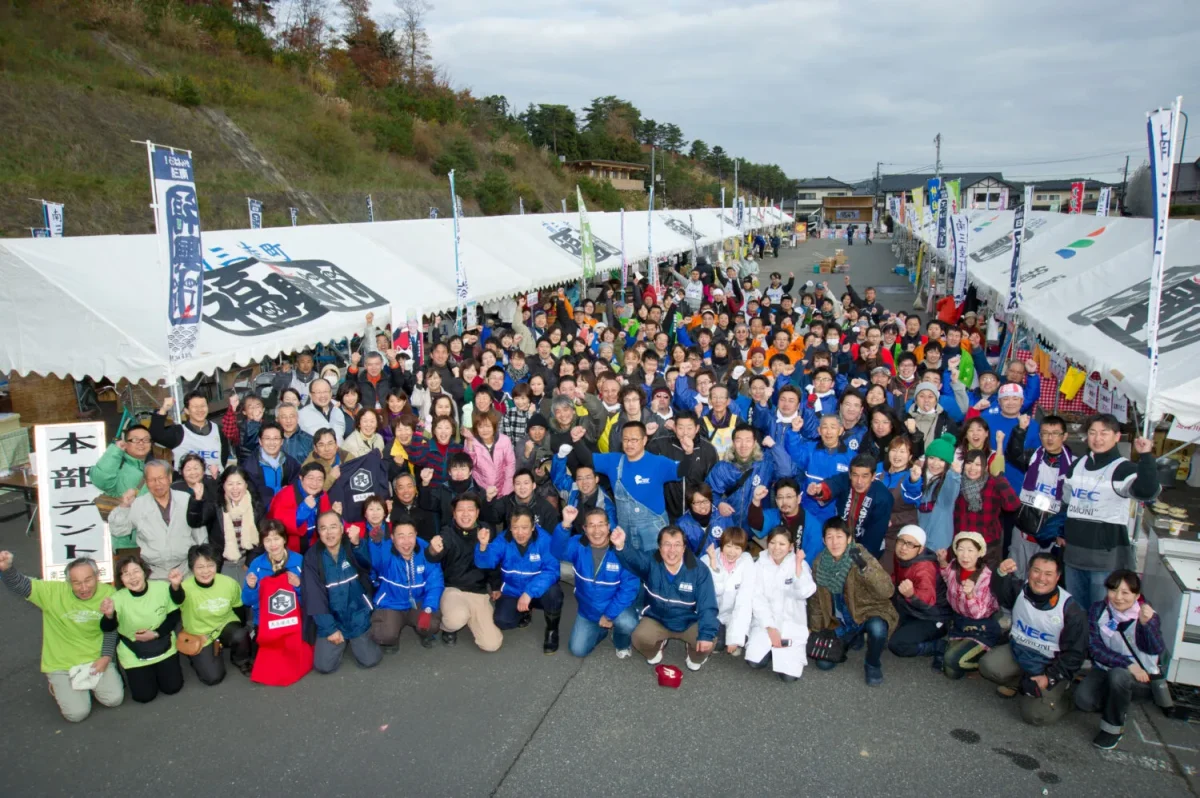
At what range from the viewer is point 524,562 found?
5270 millimetres

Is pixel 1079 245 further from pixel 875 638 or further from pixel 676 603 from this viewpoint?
pixel 676 603

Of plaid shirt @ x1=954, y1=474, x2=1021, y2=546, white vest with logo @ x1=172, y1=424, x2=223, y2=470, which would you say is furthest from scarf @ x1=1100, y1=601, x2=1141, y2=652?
white vest with logo @ x1=172, y1=424, x2=223, y2=470

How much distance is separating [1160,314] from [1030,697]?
3.99 m

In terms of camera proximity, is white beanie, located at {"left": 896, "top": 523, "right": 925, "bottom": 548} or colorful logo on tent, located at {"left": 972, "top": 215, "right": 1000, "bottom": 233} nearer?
white beanie, located at {"left": 896, "top": 523, "right": 925, "bottom": 548}

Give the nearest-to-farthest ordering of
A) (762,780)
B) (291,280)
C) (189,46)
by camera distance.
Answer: (762,780)
(291,280)
(189,46)

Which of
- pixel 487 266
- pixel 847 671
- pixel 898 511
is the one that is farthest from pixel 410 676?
pixel 487 266

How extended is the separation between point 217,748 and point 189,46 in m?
35.1

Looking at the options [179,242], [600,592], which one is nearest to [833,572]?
[600,592]

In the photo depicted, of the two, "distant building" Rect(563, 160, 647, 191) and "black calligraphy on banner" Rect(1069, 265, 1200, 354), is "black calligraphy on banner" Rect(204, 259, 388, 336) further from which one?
"distant building" Rect(563, 160, 647, 191)

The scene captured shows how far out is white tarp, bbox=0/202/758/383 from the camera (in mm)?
6398

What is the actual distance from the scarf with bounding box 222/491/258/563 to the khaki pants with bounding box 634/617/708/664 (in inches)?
113

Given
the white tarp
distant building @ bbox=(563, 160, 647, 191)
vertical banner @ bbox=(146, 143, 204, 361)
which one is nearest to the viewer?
vertical banner @ bbox=(146, 143, 204, 361)

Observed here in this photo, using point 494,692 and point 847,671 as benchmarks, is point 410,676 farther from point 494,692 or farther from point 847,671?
point 847,671

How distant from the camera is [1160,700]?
166 inches
